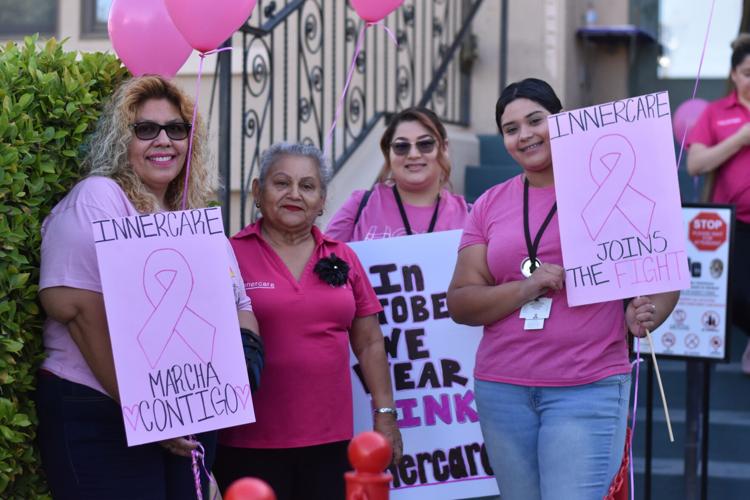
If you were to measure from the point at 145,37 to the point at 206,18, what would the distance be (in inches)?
12.1

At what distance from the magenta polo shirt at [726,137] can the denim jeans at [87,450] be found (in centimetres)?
360

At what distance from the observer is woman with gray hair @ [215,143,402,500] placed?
3898mm

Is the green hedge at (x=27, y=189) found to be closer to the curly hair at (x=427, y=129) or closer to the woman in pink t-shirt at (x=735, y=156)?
the curly hair at (x=427, y=129)

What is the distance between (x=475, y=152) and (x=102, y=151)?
5.19 m

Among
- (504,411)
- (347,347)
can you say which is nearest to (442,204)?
(347,347)

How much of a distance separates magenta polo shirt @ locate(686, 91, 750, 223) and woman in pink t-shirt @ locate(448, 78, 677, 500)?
238 centimetres

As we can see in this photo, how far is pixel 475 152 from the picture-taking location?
27.6ft

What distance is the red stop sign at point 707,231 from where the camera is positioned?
17.2 ft

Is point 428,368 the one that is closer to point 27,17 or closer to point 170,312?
point 170,312

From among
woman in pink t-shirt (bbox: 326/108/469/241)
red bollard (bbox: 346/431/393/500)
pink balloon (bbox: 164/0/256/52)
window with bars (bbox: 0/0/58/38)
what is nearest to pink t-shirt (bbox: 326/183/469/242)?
woman in pink t-shirt (bbox: 326/108/469/241)

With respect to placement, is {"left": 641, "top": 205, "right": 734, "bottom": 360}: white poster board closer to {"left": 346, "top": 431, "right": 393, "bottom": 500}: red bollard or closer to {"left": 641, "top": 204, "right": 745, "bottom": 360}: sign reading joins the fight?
{"left": 641, "top": 204, "right": 745, "bottom": 360}: sign reading joins the fight

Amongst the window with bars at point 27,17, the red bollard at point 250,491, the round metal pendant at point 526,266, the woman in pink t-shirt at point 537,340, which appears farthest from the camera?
the window with bars at point 27,17

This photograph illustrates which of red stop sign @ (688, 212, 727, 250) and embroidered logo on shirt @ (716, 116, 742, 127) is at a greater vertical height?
embroidered logo on shirt @ (716, 116, 742, 127)

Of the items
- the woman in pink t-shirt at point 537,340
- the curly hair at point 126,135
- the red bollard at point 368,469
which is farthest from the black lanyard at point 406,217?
the red bollard at point 368,469
